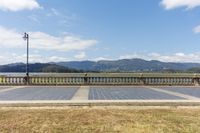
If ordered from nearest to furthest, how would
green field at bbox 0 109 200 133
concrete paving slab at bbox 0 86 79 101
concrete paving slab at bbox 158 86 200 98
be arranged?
1. green field at bbox 0 109 200 133
2. concrete paving slab at bbox 0 86 79 101
3. concrete paving slab at bbox 158 86 200 98

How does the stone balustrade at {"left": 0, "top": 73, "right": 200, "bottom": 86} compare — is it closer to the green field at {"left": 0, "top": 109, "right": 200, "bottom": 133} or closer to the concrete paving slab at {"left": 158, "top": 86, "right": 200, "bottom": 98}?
the concrete paving slab at {"left": 158, "top": 86, "right": 200, "bottom": 98}

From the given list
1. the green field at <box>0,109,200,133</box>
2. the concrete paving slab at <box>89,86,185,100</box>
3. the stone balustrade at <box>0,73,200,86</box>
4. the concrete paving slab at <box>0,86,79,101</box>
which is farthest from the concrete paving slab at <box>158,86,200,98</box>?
the concrete paving slab at <box>0,86,79,101</box>

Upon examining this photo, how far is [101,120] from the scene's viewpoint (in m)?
9.62

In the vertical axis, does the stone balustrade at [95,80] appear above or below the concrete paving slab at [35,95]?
above

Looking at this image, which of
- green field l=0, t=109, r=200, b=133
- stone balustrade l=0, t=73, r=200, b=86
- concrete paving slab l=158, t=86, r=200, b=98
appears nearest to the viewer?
green field l=0, t=109, r=200, b=133

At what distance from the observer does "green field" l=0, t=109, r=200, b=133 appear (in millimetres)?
8492

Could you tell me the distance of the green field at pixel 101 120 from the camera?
334 inches

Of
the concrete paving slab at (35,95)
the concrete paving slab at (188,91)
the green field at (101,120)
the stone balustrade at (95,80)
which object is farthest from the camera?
the stone balustrade at (95,80)

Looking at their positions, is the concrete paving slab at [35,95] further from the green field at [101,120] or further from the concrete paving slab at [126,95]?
the green field at [101,120]

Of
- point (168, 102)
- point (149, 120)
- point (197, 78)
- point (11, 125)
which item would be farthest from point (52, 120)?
point (197, 78)

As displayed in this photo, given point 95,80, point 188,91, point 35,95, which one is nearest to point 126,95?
point 35,95

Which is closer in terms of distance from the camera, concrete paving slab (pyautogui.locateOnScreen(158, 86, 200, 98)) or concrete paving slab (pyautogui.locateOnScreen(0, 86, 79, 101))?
concrete paving slab (pyautogui.locateOnScreen(0, 86, 79, 101))

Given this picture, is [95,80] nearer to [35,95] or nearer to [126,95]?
[126,95]

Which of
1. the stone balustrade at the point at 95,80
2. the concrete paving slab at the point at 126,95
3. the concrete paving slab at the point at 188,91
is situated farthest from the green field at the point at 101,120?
the stone balustrade at the point at 95,80
